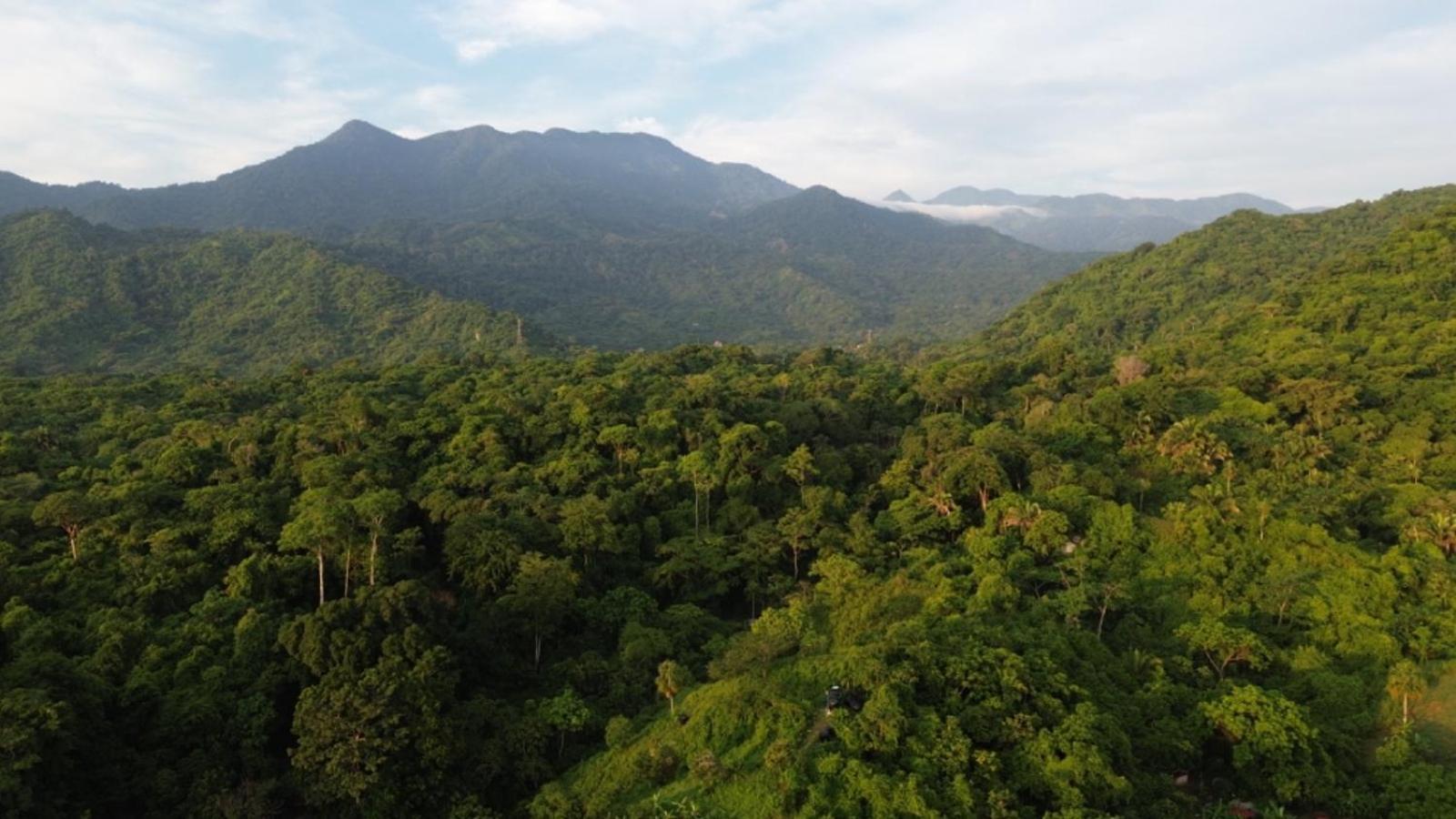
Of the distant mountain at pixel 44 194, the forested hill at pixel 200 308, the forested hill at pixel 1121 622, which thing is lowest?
the forested hill at pixel 1121 622

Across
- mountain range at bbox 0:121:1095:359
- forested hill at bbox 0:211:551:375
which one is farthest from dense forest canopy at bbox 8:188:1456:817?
mountain range at bbox 0:121:1095:359

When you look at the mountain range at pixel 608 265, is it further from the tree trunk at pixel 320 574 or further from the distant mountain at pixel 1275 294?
the tree trunk at pixel 320 574

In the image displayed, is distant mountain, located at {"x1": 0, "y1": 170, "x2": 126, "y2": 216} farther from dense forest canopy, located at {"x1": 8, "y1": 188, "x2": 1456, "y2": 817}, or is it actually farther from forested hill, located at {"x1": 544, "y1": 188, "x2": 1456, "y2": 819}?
forested hill, located at {"x1": 544, "y1": 188, "x2": 1456, "y2": 819}

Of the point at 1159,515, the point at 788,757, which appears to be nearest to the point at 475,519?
the point at 788,757

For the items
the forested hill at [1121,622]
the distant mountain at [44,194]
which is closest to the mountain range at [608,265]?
the distant mountain at [44,194]

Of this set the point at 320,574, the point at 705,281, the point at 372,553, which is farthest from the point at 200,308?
the point at 705,281
